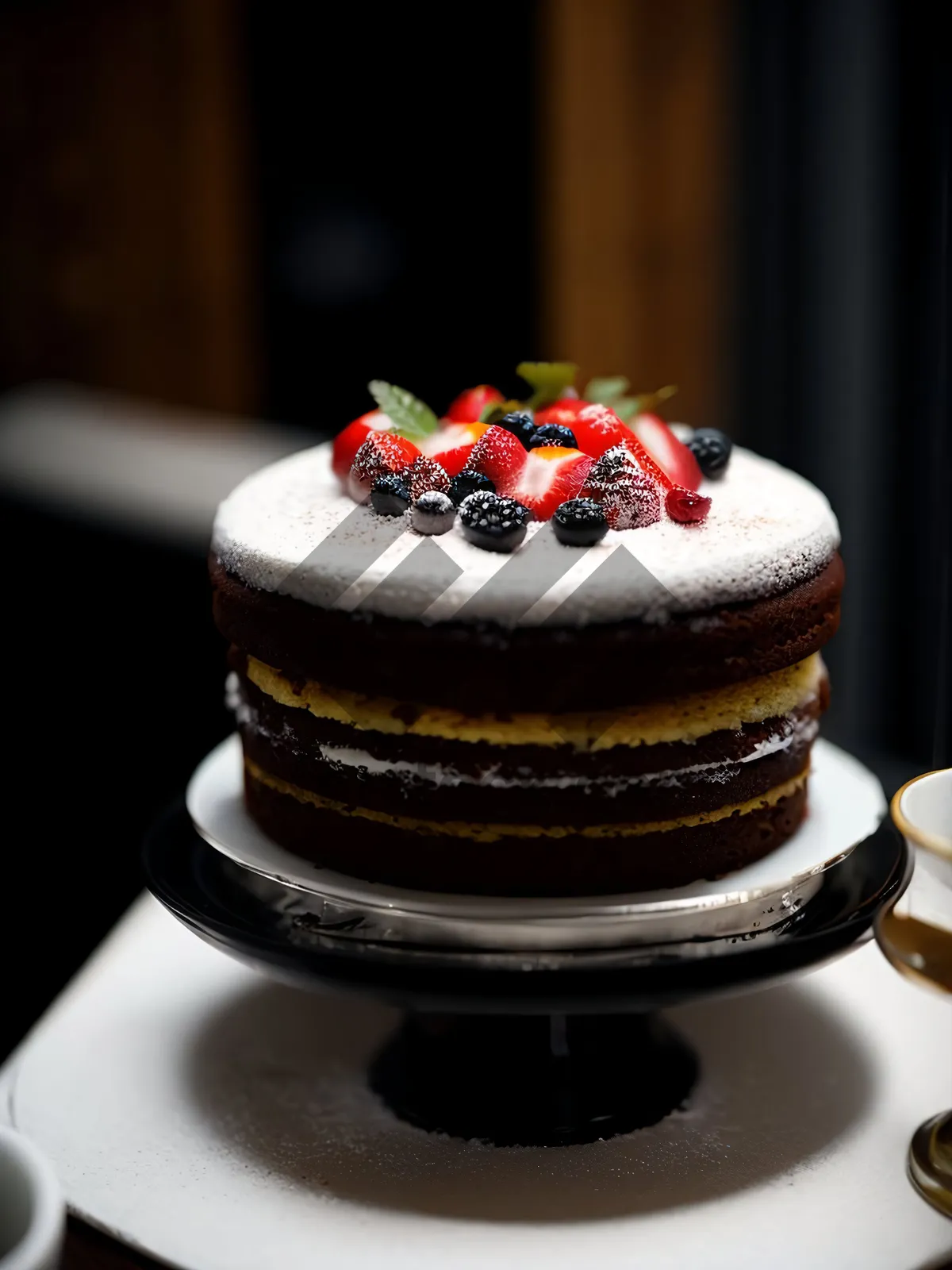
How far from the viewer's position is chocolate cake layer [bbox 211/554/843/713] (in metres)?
1.20

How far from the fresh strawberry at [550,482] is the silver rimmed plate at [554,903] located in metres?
0.34

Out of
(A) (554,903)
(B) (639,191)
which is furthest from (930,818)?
(B) (639,191)

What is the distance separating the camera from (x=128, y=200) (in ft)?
13.5

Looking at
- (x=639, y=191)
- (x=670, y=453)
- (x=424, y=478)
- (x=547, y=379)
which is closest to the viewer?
(x=424, y=478)

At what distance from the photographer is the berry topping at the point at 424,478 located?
4.51 feet

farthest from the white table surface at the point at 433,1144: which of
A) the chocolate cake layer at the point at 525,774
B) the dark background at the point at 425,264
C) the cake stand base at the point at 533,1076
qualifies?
the dark background at the point at 425,264

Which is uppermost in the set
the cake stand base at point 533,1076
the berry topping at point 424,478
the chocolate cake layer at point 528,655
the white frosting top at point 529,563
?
the berry topping at point 424,478

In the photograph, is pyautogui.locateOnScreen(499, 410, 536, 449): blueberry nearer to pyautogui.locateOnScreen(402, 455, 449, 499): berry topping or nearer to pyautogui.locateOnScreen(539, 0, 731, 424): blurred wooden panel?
pyautogui.locateOnScreen(402, 455, 449, 499): berry topping

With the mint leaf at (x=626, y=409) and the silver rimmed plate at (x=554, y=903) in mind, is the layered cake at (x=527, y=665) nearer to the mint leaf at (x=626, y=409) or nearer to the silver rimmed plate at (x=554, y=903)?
the silver rimmed plate at (x=554, y=903)

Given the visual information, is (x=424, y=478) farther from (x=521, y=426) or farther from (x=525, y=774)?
(x=525, y=774)

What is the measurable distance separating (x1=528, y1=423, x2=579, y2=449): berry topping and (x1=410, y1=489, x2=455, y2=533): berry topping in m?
0.16

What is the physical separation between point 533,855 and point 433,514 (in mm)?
298

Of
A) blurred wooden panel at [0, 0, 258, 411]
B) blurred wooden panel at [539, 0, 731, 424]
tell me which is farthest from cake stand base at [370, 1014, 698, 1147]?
blurred wooden panel at [0, 0, 258, 411]

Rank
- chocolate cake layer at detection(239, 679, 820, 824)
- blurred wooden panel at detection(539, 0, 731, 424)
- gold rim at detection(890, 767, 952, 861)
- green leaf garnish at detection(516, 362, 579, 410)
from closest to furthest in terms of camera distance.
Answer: gold rim at detection(890, 767, 952, 861) < chocolate cake layer at detection(239, 679, 820, 824) < green leaf garnish at detection(516, 362, 579, 410) < blurred wooden panel at detection(539, 0, 731, 424)
